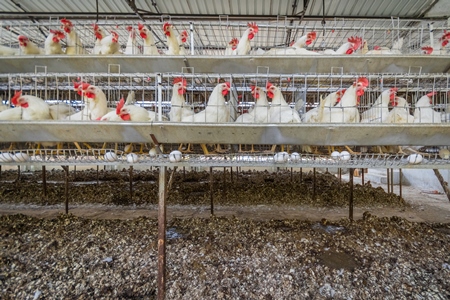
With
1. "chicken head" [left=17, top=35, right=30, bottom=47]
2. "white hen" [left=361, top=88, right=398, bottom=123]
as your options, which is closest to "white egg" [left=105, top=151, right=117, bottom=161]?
"chicken head" [left=17, top=35, right=30, bottom=47]

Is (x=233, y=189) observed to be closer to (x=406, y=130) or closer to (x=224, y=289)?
(x=224, y=289)

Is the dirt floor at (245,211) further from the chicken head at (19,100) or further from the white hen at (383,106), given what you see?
the chicken head at (19,100)

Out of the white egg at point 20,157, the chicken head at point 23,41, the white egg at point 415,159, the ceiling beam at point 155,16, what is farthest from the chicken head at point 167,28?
the white egg at point 415,159

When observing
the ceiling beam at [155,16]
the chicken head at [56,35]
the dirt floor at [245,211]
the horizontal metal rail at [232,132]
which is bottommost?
the dirt floor at [245,211]

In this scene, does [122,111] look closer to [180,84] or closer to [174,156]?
[180,84]

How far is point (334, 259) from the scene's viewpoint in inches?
67.1

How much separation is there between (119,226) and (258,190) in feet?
7.29

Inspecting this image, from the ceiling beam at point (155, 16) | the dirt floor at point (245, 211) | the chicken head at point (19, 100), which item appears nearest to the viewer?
the chicken head at point (19, 100)

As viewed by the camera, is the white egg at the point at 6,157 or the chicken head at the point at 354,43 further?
the chicken head at the point at 354,43

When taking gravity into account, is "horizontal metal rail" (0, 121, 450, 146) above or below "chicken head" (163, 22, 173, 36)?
below

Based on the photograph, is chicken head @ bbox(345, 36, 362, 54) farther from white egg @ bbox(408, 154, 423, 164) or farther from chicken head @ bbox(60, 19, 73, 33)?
chicken head @ bbox(60, 19, 73, 33)

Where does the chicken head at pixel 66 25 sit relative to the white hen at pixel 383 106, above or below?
above

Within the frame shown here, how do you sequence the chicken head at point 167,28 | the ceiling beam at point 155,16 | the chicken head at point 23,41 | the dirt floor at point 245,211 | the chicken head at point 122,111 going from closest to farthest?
the chicken head at point 122,111
the chicken head at point 23,41
the chicken head at point 167,28
the dirt floor at point 245,211
the ceiling beam at point 155,16

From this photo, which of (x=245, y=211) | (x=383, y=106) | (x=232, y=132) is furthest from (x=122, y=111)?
(x=383, y=106)
